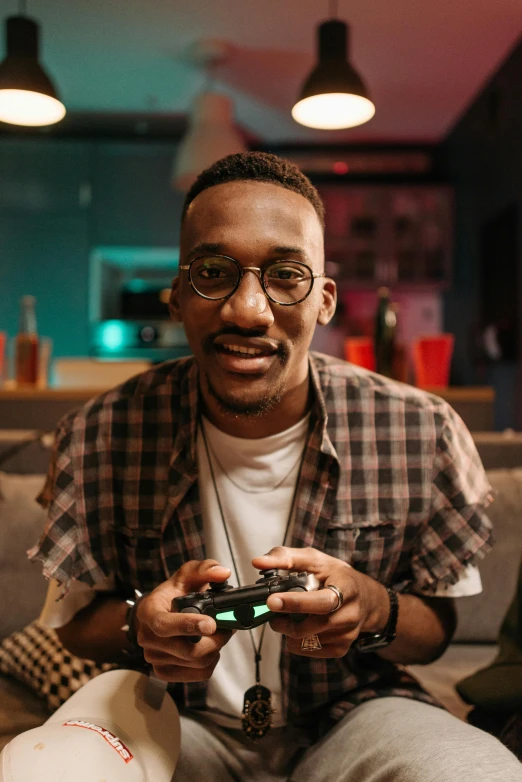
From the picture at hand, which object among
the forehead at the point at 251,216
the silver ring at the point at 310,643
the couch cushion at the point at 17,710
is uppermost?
the forehead at the point at 251,216

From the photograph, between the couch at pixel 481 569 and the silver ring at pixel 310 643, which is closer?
the silver ring at pixel 310 643

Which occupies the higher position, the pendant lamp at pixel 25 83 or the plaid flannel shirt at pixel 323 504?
the pendant lamp at pixel 25 83

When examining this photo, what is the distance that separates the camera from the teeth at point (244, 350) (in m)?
0.97

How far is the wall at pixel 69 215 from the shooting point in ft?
16.2

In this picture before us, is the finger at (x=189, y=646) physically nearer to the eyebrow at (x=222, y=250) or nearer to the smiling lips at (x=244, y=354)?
the smiling lips at (x=244, y=354)

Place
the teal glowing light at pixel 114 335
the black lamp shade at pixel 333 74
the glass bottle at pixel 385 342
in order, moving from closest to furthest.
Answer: the glass bottle at pixel 385 342
the black lamp shade at pixel 333 74
the teal glowing light at pixel 114 335

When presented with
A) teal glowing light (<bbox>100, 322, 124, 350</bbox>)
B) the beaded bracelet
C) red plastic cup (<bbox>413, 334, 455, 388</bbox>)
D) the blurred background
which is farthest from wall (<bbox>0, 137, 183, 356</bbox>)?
the beaded bracelet

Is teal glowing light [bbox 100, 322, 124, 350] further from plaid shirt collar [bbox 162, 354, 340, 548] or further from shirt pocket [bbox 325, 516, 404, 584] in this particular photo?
shirt pocket [bbox 325, 516, 404, 584]

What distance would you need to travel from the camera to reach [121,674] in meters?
0.97

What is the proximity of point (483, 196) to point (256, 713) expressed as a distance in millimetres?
3986

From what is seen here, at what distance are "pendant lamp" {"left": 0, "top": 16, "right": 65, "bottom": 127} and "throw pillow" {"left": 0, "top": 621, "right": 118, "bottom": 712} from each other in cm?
186

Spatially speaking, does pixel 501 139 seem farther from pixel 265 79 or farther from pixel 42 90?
pixel 42 90

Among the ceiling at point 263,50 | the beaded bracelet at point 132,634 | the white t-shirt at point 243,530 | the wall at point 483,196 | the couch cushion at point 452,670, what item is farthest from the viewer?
the wall at point 483,196

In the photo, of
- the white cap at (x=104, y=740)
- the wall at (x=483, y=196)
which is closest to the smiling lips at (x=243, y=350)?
the white cap at (x=104, y=740)
